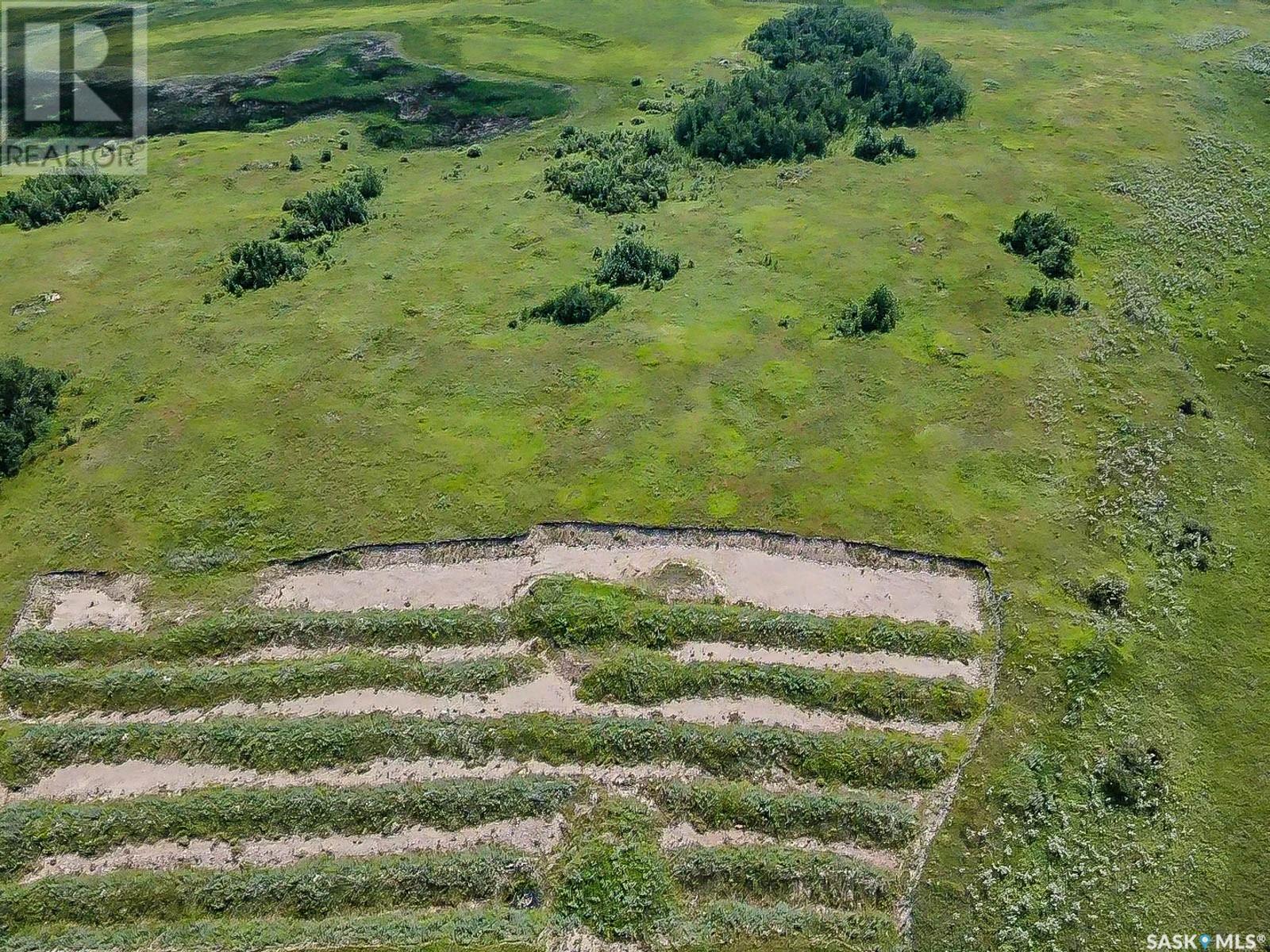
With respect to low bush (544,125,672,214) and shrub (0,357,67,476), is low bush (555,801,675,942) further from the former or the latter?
low bush (544,125,672,214)

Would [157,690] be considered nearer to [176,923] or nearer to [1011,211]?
[176,923]

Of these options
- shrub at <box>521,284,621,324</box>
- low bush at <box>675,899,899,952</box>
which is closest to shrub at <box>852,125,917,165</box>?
shrub at <box>521,284,621,324</box>

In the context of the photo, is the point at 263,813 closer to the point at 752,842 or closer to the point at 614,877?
the point at 614,877

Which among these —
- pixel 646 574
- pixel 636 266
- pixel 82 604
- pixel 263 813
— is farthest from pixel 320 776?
pixel 636 266

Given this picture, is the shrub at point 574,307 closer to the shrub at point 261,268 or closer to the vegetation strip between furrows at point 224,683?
the shrub at point 261,268

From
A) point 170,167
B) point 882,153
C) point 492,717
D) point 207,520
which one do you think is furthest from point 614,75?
point 492,717

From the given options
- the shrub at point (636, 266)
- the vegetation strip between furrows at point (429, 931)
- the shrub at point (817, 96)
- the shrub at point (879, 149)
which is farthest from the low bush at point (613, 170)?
the vegetation strip between furrows at point (429, 931)

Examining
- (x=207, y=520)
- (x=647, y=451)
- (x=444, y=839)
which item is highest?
(x=647, y=451)
